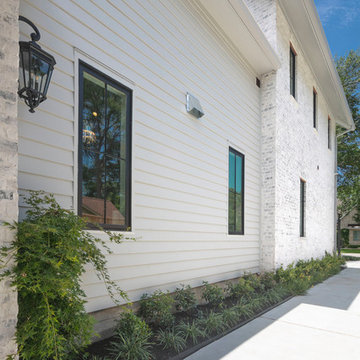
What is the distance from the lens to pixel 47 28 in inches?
108

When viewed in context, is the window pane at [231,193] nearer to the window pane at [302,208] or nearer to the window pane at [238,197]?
the window pane at [238,197]

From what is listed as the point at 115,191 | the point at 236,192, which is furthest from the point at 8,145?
the point at 236,192

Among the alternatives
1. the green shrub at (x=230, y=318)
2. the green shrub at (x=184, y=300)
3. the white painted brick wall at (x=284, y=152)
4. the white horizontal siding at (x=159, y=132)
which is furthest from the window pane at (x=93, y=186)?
the white painted brick wall at (x=284, y=152)

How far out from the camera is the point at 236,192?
6492 millimetres

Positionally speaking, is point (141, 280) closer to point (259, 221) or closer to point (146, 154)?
point (146, 154)

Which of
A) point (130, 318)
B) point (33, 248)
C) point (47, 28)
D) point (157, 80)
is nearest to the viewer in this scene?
point (33, 248)

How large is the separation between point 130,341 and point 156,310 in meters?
0.69

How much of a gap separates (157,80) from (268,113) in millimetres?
4221

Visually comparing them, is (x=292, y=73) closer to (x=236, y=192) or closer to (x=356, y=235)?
(x=236, y=192)

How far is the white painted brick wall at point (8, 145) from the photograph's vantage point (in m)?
1.82

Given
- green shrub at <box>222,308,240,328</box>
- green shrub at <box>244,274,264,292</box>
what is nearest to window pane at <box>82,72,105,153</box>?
green shrub at <box>222,308,240,328</box>

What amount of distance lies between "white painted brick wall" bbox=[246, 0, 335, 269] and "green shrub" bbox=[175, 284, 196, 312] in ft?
11.5

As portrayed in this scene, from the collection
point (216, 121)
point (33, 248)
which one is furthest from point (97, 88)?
point (216, 121)

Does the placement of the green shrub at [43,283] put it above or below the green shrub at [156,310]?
above
